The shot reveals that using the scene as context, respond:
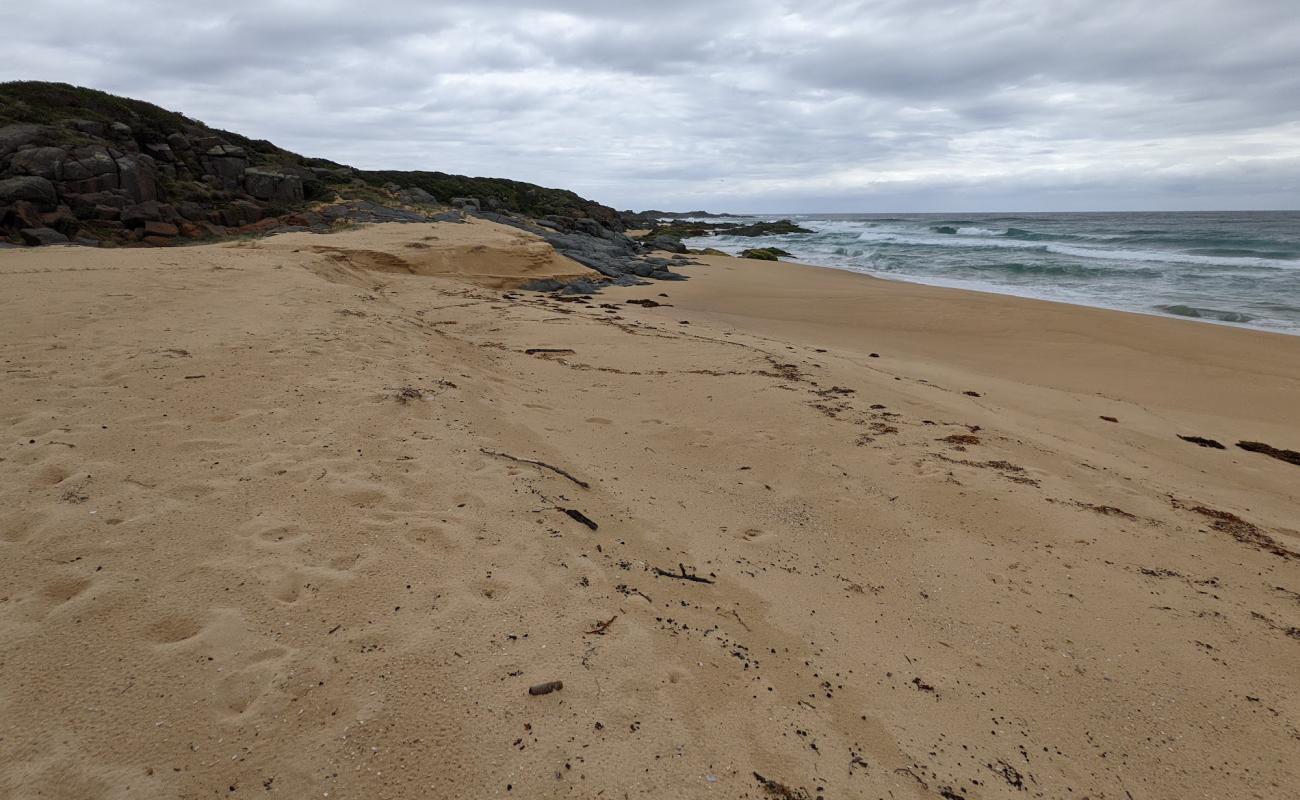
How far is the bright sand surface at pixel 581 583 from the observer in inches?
66.2

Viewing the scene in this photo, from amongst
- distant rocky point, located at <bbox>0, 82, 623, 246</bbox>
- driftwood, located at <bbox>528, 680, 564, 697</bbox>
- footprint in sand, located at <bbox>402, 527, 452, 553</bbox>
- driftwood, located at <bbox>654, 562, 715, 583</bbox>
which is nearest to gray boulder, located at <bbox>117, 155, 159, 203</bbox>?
distant rocky point, located at <bbox>0, 82, 623, 246</bbox>

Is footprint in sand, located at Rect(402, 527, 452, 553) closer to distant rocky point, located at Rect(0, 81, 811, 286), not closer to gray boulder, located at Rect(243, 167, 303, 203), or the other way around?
distant rocky point, located at Rect(0, 81, 811, 286)

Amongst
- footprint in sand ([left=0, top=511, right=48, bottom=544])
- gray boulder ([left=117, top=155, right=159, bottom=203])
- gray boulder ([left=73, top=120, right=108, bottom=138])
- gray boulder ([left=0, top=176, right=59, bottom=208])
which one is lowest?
footprint in sand ([left=0, top=511, right=48, bottom=544])

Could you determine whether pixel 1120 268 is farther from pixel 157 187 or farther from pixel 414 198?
pixel 157 187

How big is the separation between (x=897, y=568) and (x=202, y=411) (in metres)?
3.70

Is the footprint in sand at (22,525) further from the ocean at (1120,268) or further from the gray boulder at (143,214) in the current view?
the ocean at (1120,268)

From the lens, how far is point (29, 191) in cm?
1135

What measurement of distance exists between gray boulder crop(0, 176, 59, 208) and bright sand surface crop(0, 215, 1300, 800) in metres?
8.20

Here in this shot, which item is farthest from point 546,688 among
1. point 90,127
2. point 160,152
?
point 160,152

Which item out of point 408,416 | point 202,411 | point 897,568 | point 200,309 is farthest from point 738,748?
point 200,309

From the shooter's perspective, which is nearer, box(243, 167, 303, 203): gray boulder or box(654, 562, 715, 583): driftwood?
box(654, 562, 715, 583): driftwood

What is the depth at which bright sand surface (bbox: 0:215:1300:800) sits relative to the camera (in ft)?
5.51

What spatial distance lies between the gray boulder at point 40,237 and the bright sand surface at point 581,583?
6742 mm

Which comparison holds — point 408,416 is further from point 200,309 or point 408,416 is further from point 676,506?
point 200,309
